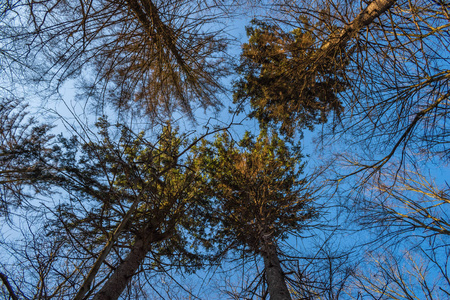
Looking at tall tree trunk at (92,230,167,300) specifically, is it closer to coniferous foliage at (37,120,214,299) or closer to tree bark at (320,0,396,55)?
coniferous foliage at (37,120,214,299)

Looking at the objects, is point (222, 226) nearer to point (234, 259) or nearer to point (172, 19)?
point (234, 259)

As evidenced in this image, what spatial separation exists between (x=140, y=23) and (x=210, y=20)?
126cm

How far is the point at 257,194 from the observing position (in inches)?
141

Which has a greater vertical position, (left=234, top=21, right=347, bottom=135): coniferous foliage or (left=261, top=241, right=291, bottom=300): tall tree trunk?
(left=234, top=21, right=347, bottom=135): coniferous foliage

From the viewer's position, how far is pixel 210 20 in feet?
9.11

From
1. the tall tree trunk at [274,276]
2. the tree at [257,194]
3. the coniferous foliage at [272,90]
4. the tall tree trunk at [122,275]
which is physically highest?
the coniferous foliage at [272,90]

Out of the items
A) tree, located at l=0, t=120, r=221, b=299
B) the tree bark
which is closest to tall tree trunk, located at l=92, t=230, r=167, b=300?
tree, located at l=0, t=120, r=221, b=299

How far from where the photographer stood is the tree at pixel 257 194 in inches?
140

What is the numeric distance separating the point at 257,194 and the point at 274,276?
4.25ft

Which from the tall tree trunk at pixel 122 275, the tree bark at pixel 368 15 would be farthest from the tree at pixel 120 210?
the tree bark at pixel 368 15

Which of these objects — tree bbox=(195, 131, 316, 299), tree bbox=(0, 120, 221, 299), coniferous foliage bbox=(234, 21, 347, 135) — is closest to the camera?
tree bbox=(0, 120, 221, 299)

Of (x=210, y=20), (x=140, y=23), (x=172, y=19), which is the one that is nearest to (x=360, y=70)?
(x=210, y=20)

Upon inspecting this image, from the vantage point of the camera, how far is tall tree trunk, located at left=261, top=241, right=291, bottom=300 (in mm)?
2758

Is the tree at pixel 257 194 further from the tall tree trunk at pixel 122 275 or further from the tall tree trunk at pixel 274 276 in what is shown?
the tall tree trunk at pixel 122 275
